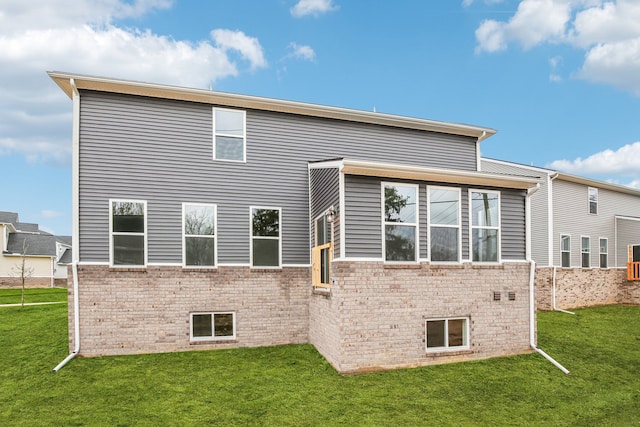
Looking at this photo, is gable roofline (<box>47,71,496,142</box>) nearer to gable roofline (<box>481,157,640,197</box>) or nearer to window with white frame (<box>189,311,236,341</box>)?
window with white frame (<box>189,311,236,341</box>)

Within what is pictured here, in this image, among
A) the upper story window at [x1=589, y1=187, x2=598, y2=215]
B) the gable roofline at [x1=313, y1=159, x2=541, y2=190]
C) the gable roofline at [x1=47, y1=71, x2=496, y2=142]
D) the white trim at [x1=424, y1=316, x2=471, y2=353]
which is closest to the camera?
the gable roofline at [x1=313, y1=159, x2=541, y2=190]

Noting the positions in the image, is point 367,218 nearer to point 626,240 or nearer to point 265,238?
point 265,238

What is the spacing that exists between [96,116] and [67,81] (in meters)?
0.97

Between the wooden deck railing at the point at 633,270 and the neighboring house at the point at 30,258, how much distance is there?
38.8 meters

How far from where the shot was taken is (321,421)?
638cm

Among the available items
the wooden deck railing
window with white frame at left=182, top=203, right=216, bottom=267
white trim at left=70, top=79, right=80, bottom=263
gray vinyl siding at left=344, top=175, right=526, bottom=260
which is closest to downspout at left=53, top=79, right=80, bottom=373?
white trim at left=70, top=79, right=80, bottom=263

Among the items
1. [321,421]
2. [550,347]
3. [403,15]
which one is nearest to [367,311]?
[321,421]

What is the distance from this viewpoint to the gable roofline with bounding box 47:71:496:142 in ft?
31.4

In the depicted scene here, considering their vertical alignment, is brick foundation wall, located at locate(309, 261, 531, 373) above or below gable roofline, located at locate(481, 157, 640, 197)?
below

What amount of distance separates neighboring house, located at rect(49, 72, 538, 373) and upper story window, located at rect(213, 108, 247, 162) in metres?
0.03

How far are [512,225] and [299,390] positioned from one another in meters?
6.48

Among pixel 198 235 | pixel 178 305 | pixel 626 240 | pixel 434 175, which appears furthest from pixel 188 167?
pixel 626 240

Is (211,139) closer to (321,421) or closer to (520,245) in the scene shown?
(321,421)

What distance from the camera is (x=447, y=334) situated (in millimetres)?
9117
